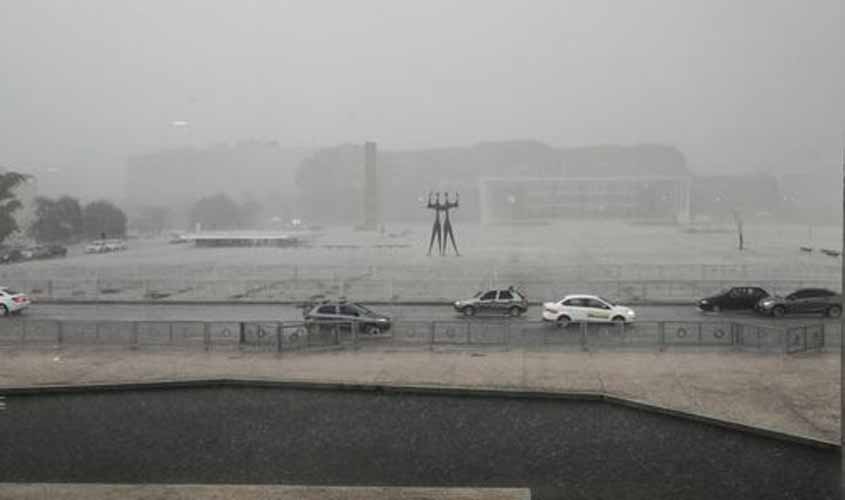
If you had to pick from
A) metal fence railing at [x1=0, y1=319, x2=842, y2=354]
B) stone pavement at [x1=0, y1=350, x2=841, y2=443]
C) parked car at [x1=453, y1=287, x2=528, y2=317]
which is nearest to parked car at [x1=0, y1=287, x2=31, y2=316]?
metal fence railing at [x1=0, y1=319, x2=842, y2=354]

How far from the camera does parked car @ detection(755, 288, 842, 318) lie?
12.5 metres

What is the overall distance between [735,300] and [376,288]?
807 cm

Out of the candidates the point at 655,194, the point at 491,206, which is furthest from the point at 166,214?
the point at 655,194

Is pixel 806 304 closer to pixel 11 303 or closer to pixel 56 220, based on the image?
pixel 11 303

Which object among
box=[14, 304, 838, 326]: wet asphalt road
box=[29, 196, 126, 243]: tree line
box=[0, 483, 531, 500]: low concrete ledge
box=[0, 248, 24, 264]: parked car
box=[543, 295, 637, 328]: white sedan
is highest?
box=[29, 196, 126, 243]: tree line

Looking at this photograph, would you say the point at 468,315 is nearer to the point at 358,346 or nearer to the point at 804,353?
the point at 358,346

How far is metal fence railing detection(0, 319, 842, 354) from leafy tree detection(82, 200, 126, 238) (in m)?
27.0

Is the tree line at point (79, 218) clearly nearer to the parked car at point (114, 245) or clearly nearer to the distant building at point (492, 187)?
the parked car at point (114, 245)

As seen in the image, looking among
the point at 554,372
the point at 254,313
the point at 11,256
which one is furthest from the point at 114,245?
the point at 554,372

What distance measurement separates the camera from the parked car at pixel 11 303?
14.1 meters

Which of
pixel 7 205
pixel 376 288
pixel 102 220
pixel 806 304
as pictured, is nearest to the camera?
pixel 806 304

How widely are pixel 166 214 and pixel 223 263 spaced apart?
3161cm

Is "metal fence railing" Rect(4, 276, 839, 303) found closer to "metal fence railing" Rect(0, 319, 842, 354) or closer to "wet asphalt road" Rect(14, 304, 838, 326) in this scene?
"wet asphalt road" Rect(14, 304, 838, 326)

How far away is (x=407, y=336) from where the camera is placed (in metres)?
10.2
